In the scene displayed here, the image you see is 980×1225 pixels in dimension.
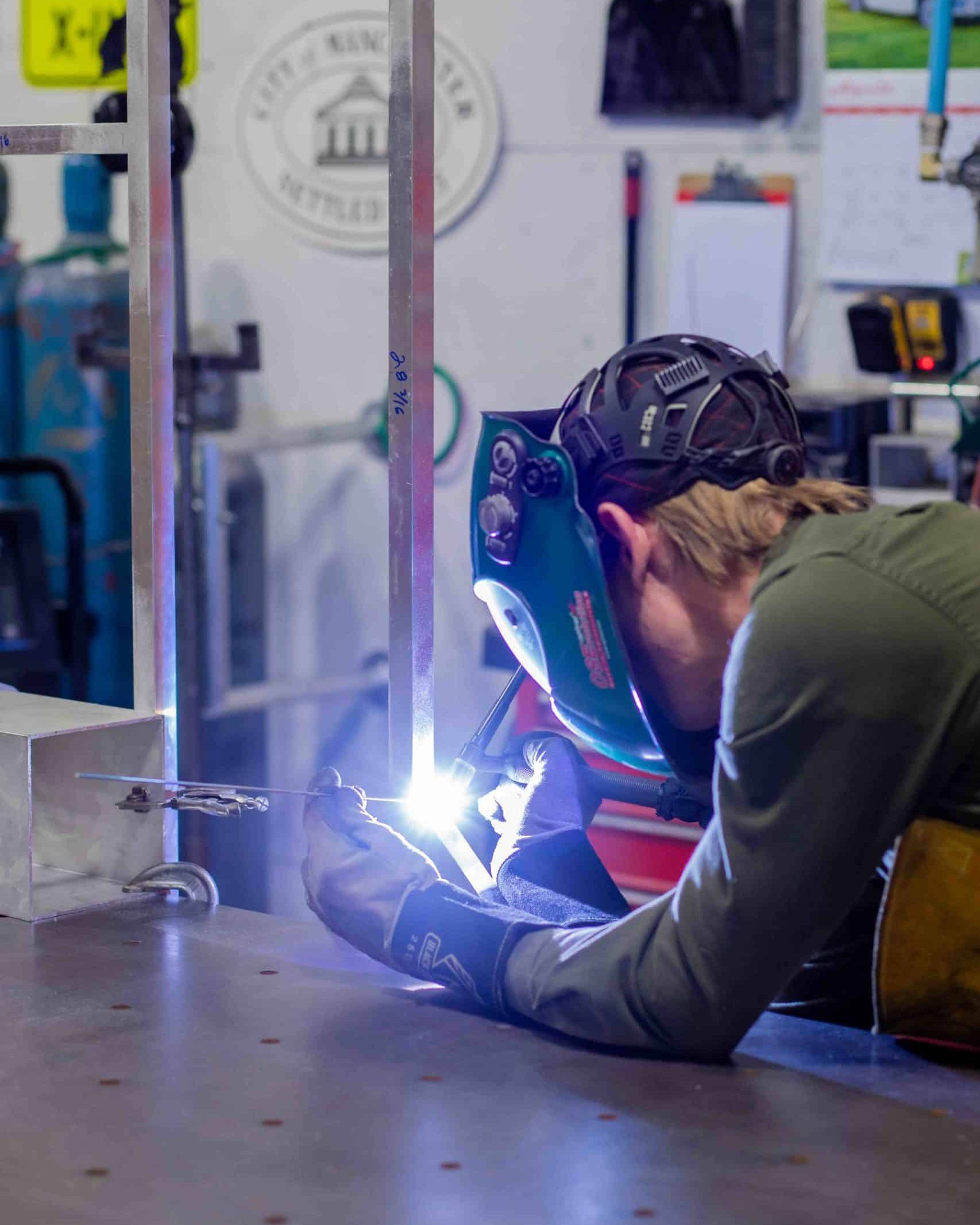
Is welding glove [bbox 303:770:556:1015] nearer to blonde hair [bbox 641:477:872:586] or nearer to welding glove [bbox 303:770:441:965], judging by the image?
welding glove [bbox 303:770:441:965]

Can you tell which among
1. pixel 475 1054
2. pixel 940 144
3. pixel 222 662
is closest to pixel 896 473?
pixel 940 144

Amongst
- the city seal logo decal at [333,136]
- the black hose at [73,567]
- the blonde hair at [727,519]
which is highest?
the city seal logo decal at [333,136]

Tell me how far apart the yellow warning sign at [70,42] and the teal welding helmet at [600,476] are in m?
2.53

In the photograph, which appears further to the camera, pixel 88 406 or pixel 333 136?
pixel 88 406

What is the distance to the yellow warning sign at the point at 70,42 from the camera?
346 cm

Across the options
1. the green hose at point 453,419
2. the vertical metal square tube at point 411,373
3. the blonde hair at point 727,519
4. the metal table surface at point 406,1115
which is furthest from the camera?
the green hose at point 453,419

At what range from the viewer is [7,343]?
11.7ft

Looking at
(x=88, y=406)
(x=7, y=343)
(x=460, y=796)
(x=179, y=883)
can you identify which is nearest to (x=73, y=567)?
(x=88, y=406)

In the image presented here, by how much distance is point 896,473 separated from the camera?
273 centimetres

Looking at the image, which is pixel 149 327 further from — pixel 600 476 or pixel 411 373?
pixel 600 476

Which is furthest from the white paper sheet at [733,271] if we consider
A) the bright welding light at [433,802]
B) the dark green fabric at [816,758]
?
the dark green fabric at [816,758]

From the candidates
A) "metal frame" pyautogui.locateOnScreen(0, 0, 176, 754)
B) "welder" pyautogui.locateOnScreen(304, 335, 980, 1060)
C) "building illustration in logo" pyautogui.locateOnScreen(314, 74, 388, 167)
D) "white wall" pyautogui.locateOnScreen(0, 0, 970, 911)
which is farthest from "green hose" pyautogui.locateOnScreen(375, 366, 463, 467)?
"welder" pyautogui.locateOnScreen(304, 335, 980, 1060)

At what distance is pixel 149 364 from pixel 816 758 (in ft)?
2.42

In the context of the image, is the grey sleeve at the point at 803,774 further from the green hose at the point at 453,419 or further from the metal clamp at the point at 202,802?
the green hose at the point at 453,419
